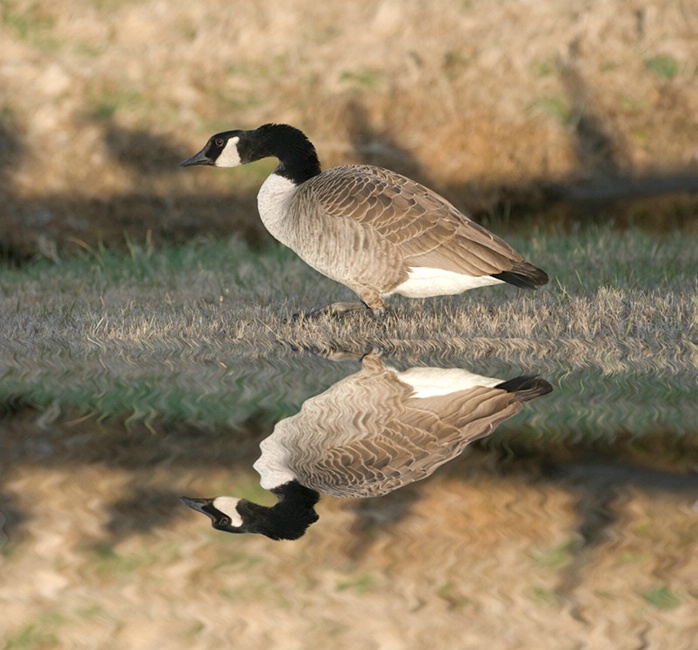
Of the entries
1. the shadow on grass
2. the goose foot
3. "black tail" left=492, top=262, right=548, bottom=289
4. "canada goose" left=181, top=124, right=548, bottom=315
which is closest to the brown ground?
the shadow on grass

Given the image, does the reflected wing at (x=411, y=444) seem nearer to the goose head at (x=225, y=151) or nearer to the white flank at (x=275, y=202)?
the white flank at (x=275, y=202)

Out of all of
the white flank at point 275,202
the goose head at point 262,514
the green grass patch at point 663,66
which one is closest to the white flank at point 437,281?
the white flank at point 275,202

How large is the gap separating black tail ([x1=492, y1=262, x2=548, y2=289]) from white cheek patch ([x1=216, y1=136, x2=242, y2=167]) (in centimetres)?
258

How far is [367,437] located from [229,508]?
1037 millimetres

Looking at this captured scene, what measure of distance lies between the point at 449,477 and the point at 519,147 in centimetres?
845

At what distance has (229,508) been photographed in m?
4.46

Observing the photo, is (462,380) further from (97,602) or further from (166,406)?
(97,602)

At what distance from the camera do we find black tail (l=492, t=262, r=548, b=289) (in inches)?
322

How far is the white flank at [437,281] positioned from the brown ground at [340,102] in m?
4.22

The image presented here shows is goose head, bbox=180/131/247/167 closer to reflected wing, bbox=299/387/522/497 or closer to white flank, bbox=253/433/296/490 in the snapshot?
reflected wing, bbox=299/387/522/497

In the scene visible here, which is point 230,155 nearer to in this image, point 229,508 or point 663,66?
point 663,66

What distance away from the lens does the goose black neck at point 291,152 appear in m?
9.27

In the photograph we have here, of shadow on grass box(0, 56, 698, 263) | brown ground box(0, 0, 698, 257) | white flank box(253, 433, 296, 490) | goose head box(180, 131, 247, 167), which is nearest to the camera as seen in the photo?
white flank box(253, 433, 296, 490)

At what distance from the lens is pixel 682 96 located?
42.6 ft
